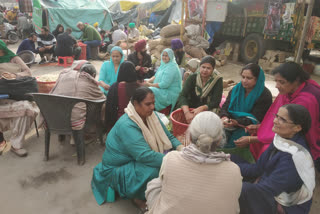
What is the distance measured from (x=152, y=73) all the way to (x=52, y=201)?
3.32 metres

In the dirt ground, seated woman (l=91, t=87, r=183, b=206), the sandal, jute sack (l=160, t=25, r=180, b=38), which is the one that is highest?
jute sack (l=160, t=25, r=180, b=38)

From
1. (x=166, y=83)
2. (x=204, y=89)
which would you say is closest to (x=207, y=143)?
(x=204, y=89)

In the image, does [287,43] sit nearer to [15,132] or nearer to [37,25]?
[15,132]

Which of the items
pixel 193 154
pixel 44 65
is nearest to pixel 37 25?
pixel 44 65

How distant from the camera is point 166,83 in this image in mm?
3775

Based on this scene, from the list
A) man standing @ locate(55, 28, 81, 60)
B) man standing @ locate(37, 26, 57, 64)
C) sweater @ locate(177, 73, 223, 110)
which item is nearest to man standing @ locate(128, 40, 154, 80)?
sweater @ locate(177, 73, 223, 110)

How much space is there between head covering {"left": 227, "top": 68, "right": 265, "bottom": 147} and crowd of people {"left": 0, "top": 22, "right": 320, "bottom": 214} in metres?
0.01

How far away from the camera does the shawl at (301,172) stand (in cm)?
148

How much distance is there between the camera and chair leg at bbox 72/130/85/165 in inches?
109

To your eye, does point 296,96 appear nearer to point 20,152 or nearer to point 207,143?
point 207,143

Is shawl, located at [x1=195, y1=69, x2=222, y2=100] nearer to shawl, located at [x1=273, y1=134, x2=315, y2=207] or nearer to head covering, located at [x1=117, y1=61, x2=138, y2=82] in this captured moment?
head covering, located at [x1=117, y1=61, x2=138, y2=82]

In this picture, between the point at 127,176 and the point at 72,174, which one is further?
the point at 72,174

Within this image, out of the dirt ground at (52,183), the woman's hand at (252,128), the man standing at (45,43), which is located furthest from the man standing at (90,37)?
the woman's hand at (252,128)

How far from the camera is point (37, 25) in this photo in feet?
43.9
